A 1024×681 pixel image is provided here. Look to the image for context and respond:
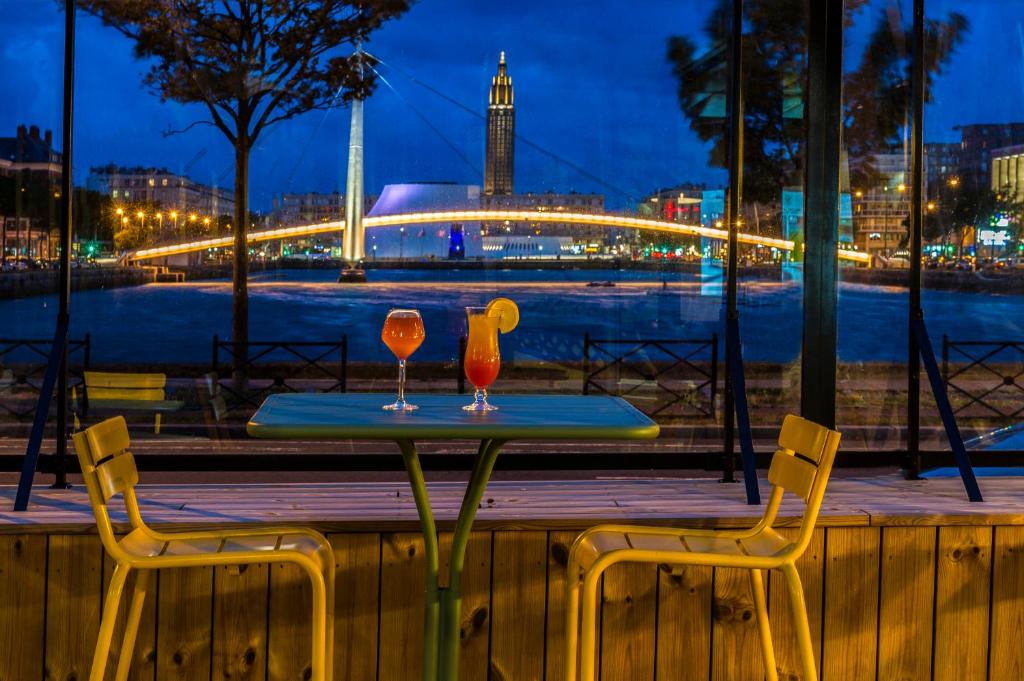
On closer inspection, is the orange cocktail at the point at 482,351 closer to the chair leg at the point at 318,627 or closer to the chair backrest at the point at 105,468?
the chair leg at the point at 318,627

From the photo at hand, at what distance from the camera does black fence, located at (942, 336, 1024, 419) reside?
15.2ft

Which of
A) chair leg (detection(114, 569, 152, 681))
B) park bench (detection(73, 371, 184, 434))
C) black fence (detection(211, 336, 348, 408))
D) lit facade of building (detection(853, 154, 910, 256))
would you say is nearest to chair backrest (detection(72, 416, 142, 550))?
chair leg (detection(114, 569, 152, 681))

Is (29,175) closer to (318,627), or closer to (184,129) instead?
(184,129)

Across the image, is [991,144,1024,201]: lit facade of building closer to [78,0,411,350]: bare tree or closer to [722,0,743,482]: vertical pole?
[722,0,743,482]: vertical pole

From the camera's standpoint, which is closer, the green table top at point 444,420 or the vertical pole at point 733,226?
the green table top at point 444,420

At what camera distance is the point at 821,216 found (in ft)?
9.56

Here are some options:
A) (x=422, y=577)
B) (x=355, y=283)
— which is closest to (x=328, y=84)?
(x=355, y=283)

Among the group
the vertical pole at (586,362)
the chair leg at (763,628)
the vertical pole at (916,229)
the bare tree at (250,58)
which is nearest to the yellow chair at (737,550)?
the chair leg at (763,628)

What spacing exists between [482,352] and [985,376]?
4.04m

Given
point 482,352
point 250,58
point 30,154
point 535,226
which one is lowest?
point 482,352

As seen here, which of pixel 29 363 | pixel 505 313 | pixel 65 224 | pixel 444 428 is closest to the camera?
pixel 444 428

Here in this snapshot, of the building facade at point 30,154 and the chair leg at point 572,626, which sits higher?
the building facade at point 30,154

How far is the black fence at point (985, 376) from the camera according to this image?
4645 mm

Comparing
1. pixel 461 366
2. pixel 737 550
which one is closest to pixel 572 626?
pixel 737 550
